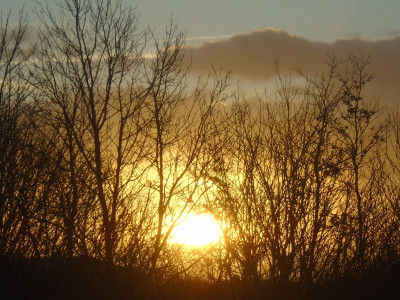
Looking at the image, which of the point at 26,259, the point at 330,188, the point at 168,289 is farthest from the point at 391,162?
the point at 26,259

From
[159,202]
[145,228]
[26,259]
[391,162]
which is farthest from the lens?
[391,162]

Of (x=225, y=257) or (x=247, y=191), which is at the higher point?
(x=247, y=191)

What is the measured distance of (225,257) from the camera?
23.5m

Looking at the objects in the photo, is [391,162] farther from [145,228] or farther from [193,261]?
[145,228]

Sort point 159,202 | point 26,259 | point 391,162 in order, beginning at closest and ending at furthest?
point 26,259 → point 159,202 → point 391,162

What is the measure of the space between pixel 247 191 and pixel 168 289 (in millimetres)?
4061

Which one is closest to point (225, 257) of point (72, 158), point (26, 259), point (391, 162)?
point (72, 158)

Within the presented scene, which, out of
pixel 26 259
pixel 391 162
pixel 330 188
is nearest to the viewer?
pixel 26 259

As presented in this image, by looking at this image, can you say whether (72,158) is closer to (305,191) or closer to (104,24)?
(104,24)

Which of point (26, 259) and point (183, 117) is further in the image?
point (183, 117)

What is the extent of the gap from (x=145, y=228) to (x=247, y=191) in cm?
379

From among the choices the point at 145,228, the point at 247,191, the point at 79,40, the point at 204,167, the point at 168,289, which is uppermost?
the point at 79,40

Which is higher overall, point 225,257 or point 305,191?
point 305,191

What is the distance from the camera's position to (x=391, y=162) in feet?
99.7
